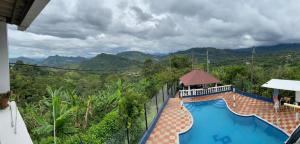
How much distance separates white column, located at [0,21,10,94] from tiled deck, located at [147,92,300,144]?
7.55 m

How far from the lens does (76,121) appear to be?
12.9 metres

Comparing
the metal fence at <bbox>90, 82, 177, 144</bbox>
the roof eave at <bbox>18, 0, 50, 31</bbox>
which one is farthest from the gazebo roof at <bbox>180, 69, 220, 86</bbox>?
the roof eave at <bbox>18, 0, 50, 31</bbox>

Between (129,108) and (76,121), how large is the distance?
4369mm

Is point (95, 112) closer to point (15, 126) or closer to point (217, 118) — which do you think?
point (217, 118)

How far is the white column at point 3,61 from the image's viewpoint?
3460 millimetres

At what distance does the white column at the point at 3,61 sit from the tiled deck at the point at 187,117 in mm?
7553

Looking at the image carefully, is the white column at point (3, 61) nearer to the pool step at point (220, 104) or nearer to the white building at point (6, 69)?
the white building at point (6, 69)

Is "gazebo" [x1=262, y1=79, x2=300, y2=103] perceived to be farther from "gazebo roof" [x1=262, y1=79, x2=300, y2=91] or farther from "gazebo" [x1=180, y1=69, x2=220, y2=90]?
"gazebo" [x1=180, y1=69, x2=220, y2=90]

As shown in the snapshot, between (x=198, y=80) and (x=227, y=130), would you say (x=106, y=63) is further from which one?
(x=227, y=130)

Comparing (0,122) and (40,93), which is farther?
(40,93)

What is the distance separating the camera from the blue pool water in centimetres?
1124

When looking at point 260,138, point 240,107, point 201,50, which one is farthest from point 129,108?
point 201,50

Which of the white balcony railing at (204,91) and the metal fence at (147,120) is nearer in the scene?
the metal fence at (147,120)

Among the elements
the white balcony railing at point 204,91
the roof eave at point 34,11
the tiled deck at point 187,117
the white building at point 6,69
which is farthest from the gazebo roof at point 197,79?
the roof eave at point 34,11
